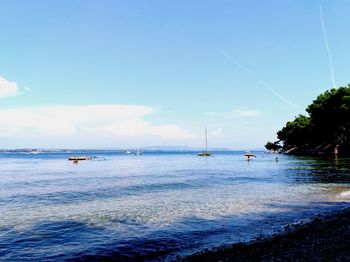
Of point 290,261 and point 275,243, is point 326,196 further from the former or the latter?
point 290,261

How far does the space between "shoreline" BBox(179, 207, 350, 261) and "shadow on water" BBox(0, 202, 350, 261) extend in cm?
123

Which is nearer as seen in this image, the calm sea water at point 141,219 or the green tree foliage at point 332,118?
the calm sea water at point 141,219

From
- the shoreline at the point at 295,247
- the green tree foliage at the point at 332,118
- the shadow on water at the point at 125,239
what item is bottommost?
the shadow on water at the point at 125,239

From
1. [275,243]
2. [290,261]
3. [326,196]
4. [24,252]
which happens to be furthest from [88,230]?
[326,196]

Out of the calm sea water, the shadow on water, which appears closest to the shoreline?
the shadow on water

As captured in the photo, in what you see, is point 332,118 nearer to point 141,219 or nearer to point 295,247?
point 141,219

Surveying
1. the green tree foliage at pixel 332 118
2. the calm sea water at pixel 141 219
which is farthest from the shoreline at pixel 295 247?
the green tree foliage at pixel 332 118

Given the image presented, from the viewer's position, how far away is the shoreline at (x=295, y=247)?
11632 mm

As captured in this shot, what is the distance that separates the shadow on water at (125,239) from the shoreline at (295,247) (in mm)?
1229

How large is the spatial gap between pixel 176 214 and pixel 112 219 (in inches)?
160

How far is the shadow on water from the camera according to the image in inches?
544

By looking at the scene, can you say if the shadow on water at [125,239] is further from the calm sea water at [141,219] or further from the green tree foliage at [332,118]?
the green tree foliage at [332,118]

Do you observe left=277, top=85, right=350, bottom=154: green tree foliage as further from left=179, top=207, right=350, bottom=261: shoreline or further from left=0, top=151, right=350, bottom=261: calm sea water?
left=179, top=207, right=350, bottom=261: shoreline

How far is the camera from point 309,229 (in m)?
16.0
